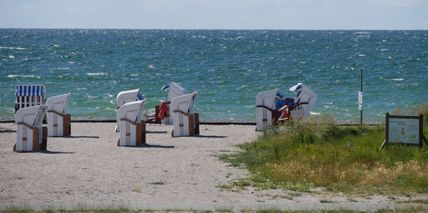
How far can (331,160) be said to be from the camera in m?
17.4

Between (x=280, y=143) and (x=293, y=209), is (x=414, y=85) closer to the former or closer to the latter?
(x=280, y=143)

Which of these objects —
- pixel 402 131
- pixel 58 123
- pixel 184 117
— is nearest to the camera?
pixel 402 131

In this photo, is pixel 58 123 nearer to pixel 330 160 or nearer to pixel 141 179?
pixel 141 179

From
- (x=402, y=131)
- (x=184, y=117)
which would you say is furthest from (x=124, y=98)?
(x=402, y=131)

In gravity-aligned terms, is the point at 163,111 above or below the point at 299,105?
below

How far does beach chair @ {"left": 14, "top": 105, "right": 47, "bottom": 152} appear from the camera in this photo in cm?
2036

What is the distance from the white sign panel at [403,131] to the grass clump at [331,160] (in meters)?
0.24

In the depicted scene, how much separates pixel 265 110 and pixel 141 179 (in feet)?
30.3

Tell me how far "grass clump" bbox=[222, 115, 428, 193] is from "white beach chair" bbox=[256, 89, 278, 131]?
7.74ft

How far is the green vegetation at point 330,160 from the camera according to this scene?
15148 mm

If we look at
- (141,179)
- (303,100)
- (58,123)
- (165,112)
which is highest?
(303,100)

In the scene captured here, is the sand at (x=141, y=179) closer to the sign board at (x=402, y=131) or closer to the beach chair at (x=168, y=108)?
the sign board at (x=402, y=131)

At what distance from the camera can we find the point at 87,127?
26.1m

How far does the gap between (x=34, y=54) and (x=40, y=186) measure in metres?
72.9
